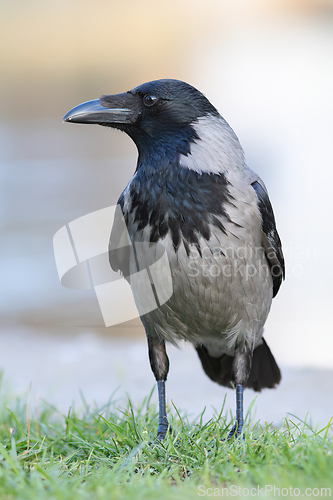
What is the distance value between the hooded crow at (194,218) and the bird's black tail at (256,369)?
0.53m

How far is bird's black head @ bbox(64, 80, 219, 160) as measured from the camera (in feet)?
8.99

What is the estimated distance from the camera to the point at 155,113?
9.04 feet

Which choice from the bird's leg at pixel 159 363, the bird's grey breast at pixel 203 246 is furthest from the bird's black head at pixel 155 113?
the bird's leg at pixel 159 363

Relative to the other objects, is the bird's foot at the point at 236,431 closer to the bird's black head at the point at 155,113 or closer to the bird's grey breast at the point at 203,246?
the bird's grey breast at the point at 203,246

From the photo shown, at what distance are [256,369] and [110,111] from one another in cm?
193

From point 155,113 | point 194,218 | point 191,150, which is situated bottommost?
point 194,218

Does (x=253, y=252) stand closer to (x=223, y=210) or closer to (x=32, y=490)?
(x=223, y=210)

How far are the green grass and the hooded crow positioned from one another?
0.22 metres

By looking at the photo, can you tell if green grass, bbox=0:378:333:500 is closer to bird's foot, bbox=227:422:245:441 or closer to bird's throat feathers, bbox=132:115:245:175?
bird's foot, bbox=227:422:245:441

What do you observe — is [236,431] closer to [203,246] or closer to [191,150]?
[203,246]

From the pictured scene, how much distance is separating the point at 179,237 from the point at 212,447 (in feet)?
3.33

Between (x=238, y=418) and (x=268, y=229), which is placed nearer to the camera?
(x=238, y=418)

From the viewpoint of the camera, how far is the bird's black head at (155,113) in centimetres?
274

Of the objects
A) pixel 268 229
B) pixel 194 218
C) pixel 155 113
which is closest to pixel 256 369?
pixel 268 229
